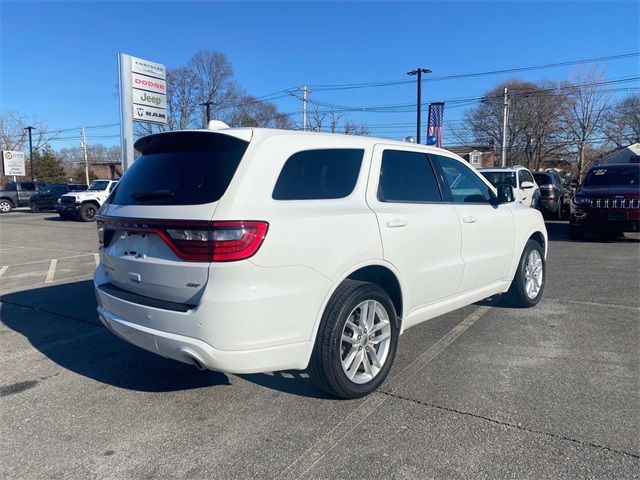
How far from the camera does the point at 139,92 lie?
13.6 m

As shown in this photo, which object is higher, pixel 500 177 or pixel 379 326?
pixel 500 177

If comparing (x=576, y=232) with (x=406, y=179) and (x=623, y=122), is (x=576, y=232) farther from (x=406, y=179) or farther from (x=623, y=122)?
(x=623, y=122)

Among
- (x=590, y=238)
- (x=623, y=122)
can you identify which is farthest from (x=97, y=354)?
(x=623, y=122)

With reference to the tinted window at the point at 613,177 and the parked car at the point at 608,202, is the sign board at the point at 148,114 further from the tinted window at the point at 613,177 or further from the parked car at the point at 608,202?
the tinted window at the point at 613,177

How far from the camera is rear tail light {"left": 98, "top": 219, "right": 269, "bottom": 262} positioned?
8.73 ft

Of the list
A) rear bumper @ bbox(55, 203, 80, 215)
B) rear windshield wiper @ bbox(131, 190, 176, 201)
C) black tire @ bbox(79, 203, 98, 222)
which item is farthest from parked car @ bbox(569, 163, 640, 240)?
rear bumper @ bbox(55, 203, 80, 215)

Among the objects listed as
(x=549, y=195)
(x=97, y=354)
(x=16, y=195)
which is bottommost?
(x=97, y=354)

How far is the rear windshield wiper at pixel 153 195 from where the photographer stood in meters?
3.00

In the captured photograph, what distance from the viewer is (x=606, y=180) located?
1142 cm

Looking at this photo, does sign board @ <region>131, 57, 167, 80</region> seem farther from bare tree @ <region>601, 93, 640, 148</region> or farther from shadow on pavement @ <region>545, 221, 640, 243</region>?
bare tree @ <region>601, 93, 640, 148</region>

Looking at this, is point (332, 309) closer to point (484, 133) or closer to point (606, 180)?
point (606, 180)

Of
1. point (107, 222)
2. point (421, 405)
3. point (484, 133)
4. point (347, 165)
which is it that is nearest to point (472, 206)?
point (347, 165)

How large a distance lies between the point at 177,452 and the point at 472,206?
3.21 m

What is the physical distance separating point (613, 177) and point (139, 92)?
12.4m
